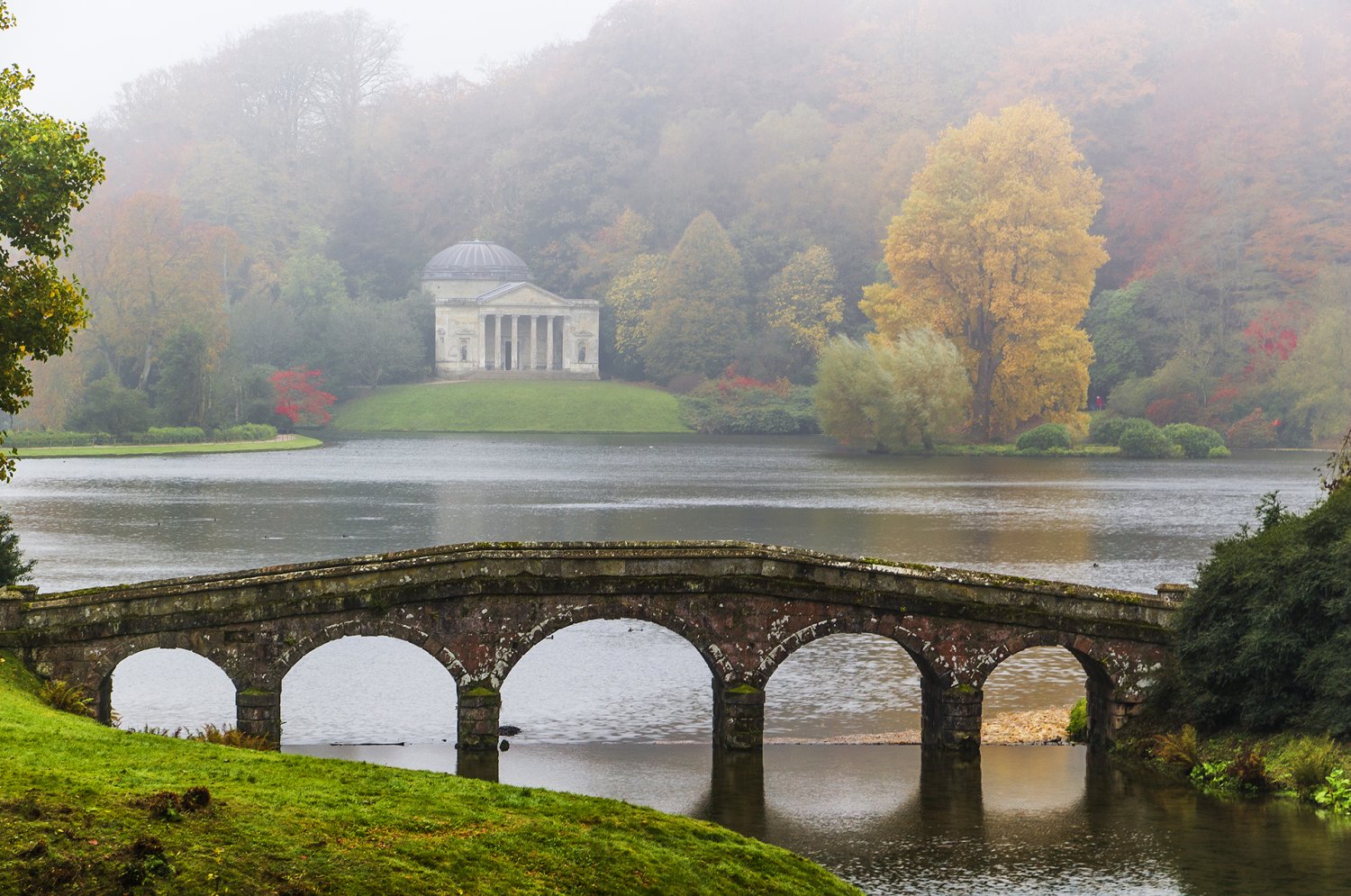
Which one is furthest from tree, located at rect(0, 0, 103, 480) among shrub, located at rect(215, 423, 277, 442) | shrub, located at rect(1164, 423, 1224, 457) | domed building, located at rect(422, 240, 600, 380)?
domed building, located at rect(422, 240, 600, 380)

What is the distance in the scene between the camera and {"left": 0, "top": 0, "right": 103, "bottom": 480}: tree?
86.9ft

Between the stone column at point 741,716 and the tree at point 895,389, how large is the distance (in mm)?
77256

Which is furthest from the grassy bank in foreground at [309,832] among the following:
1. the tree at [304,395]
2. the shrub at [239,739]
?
the tree at [304,395]

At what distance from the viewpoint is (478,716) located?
91.4 feet

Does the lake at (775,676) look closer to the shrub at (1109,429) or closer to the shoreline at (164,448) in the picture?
the shoreline at (164,448)

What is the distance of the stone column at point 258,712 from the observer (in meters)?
27.0

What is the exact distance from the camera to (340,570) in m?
27.2

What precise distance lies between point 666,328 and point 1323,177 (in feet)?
181

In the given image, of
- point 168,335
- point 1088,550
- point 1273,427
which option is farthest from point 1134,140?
point 1088,550

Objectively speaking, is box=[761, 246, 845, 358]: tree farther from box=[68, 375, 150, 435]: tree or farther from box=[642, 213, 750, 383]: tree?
box=[68, 375, 150, 435]: tree

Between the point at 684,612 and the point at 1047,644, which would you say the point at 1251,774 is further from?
the point at 684,612

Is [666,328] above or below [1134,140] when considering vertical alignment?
below

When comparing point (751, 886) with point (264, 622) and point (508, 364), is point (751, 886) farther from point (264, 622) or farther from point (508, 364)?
point (508, 364)

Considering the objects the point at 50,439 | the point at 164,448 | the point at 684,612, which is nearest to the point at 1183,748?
the point at 684,612
